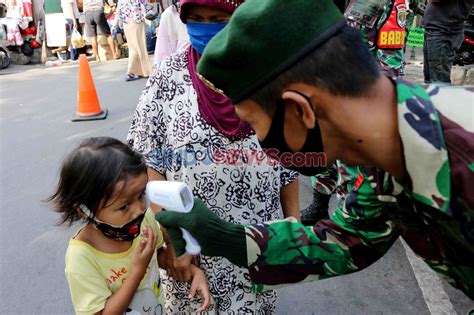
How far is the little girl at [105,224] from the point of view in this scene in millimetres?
1365

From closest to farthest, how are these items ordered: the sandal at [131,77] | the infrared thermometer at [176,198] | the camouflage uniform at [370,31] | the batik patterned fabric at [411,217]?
the batik patterned fabric at [411,217], the infrared thermometer at [176,198], the camouflage uniform at [370,31], the sandal at [131,77]

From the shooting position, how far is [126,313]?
1459 mm

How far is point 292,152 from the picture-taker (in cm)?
106

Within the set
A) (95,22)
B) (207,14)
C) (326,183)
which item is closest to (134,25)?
(95,22)

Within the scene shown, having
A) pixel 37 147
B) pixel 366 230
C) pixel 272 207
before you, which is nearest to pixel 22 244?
pixel 37 147

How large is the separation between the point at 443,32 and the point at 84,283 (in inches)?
158

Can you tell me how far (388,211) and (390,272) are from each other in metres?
1.82

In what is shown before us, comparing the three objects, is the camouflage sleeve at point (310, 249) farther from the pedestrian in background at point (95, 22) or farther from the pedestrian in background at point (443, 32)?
the pedestrian in background at point (95, 22)

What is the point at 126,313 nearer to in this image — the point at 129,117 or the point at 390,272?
the point at 390,272

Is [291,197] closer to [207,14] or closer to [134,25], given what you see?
[207,14]

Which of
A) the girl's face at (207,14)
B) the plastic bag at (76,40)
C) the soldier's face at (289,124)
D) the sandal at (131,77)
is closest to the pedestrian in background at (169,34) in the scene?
the girl's face at (207,14)

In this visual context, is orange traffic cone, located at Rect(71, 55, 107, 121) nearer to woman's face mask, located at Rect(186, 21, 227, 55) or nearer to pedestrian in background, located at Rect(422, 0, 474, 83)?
pedestrian in background, located at Rect(422, 0, 474, 83)

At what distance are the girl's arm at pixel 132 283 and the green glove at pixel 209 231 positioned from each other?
0.64 feet

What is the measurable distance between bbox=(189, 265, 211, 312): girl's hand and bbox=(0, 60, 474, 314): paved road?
101cm
